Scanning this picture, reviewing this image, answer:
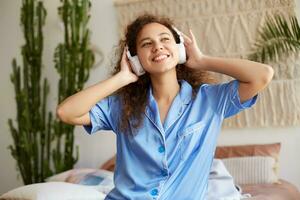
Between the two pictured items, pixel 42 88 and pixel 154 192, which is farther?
pixel 42 88

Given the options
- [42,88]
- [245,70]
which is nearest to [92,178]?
[42,88]

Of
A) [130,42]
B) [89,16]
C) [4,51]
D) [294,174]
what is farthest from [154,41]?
[4,51]

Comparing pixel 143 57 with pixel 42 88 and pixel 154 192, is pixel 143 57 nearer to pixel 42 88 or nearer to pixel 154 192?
pixel 154 192

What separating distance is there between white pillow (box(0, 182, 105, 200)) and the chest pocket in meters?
1.07

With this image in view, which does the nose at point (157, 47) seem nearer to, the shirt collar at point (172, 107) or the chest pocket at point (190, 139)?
the shirt collar at point (172, 107)

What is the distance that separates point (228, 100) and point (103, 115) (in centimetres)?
44

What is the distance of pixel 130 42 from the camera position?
68.5 inches

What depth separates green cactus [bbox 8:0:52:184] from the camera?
3932mm

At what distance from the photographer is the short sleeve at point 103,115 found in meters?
1.64

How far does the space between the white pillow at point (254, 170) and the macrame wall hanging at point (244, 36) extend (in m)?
0.39

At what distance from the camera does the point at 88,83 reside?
3.89 metres

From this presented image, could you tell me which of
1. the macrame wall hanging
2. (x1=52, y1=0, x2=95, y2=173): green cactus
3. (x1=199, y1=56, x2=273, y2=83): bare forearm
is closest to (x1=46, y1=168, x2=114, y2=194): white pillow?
(x1=52, y1=0, x2=95, y2=173): green cactus

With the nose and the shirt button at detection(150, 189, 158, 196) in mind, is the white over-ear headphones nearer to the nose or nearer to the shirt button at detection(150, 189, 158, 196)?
the nose

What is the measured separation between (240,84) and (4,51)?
3163mm
